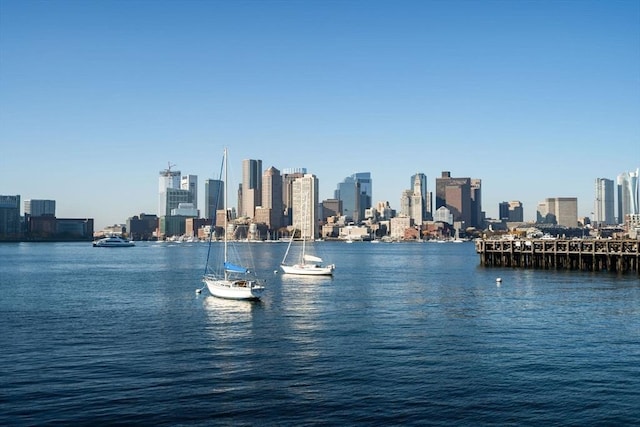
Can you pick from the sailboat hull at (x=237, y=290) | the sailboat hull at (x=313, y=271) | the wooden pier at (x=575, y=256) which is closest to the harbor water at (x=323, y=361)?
the sailboat hull at (x=237, y=290)

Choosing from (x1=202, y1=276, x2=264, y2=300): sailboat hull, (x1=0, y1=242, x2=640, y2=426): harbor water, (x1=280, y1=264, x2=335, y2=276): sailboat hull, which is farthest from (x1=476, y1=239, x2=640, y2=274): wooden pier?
(x1=202, y1=276, x2=264, y2=300): sailboat hull

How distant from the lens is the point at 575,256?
377 ft

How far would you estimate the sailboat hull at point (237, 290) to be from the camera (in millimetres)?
63062

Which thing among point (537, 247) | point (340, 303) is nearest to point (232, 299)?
point (340, 303)

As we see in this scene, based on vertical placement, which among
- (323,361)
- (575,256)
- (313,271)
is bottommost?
(323,361)

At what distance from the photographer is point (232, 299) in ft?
211

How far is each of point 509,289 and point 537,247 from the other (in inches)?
2114

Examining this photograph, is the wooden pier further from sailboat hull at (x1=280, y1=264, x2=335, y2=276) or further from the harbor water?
the harbor water

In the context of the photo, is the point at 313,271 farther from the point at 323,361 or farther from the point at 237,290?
the point at 323,361

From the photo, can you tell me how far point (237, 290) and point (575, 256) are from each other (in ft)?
246

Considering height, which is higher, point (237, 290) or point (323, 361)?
point (237, 290)

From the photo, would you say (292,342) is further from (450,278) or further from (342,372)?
(450,278)

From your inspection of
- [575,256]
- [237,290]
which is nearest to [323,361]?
[237,290]

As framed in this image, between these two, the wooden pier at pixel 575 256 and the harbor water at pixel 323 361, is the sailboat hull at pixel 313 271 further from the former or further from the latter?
the wooden pier at pixel 575 256
